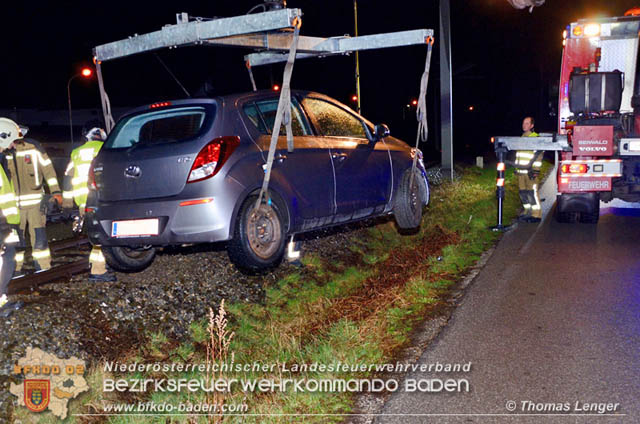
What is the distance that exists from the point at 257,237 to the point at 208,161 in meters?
0.75

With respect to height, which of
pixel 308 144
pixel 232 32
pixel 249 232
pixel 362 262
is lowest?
pixel 362 262

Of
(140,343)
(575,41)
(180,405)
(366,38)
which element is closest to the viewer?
(180,405)

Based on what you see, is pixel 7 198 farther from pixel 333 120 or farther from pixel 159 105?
pixel 333 120

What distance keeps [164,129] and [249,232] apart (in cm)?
118

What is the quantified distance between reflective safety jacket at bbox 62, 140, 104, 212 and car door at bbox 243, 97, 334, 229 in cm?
270

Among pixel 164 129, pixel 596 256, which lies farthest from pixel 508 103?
pixel 164 129

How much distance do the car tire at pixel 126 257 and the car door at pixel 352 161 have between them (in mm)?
1930

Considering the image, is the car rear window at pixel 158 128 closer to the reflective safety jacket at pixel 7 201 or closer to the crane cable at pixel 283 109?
the crane cable at pixel 283 109

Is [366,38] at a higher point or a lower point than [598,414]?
higher

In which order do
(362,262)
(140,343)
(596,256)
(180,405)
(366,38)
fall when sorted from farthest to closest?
1. (362,262)
2. (596,256)
3. (140,343)
4. (366,38)
5. (180,405)

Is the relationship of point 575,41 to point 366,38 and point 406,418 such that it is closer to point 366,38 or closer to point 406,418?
point 366,38

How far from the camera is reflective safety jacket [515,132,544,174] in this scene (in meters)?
11.9

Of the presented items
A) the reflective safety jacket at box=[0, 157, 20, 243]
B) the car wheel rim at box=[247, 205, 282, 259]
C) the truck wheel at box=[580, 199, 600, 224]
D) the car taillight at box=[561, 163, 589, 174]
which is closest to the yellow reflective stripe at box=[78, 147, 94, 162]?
the reflective safety jacket at box=[0, 157, 20, 243]

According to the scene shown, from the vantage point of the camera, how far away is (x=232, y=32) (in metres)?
4.68
